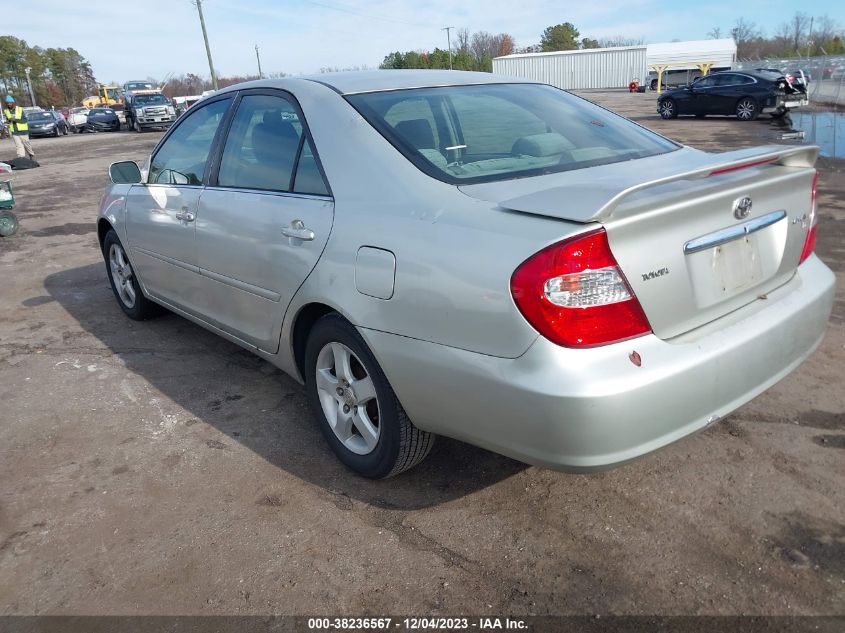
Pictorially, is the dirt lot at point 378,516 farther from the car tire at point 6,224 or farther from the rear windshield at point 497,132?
the car tire at point 6,224

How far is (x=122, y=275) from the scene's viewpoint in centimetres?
531

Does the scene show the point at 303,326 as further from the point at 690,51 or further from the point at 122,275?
the point at 690,51

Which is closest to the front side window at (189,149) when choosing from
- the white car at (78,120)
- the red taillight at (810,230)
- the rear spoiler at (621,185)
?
the rear spoiler at (621,185)

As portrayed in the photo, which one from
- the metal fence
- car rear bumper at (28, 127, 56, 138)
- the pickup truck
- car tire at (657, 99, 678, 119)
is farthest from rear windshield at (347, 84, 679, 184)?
car rear bumper at (28, 127, 56, 138)

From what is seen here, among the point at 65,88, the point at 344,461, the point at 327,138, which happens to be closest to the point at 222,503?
the point at 344,461

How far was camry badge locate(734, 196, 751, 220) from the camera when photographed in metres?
2.32

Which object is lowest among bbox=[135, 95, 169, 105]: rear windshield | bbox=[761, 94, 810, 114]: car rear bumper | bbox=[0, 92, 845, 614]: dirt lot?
bbox=[0, 92, 845, 614]: dirt lot

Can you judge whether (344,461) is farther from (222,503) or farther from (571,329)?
(571,329)

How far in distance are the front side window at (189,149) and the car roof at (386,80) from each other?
1.38 ft

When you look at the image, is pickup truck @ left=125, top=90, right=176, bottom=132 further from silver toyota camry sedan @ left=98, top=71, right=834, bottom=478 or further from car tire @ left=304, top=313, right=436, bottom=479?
car tire @ left=304, top=313, right=436, bottom=479

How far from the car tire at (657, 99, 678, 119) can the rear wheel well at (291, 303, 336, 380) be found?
2296cm

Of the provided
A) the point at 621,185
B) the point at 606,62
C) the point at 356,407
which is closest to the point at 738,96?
the point at 621,185

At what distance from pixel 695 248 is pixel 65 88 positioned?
11448 cm

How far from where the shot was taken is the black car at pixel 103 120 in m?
38.3
